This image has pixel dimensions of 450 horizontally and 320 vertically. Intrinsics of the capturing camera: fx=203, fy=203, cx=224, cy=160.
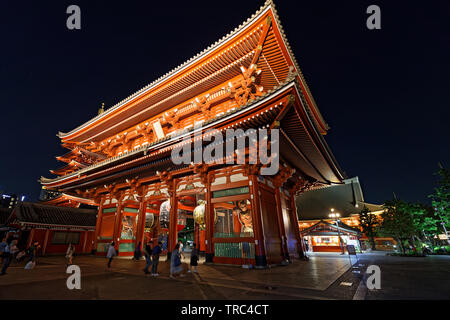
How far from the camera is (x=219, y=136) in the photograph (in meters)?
10.3

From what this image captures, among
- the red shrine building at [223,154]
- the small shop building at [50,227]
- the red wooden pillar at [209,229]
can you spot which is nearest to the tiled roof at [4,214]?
the small shop building at [50,227]

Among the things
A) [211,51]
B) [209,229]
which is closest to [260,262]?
[209,229]

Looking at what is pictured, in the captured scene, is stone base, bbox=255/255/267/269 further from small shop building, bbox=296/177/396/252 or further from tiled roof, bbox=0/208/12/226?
tiled roof, bbox=0/208/12/226

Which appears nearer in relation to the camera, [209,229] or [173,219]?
[209,229]

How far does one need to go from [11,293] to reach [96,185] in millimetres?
14017

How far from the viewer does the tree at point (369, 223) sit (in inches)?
1195

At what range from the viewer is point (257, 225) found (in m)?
10.1

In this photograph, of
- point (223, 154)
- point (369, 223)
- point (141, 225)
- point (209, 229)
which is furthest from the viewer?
point (369, 223)

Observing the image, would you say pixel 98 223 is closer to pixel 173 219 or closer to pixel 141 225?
pixel 141 225

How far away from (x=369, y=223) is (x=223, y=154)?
1197 inches

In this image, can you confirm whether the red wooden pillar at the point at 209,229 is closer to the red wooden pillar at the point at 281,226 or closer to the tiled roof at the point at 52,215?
the red wooden pillar at the point at 281,226

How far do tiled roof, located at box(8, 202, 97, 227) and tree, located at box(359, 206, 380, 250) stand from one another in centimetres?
3704
